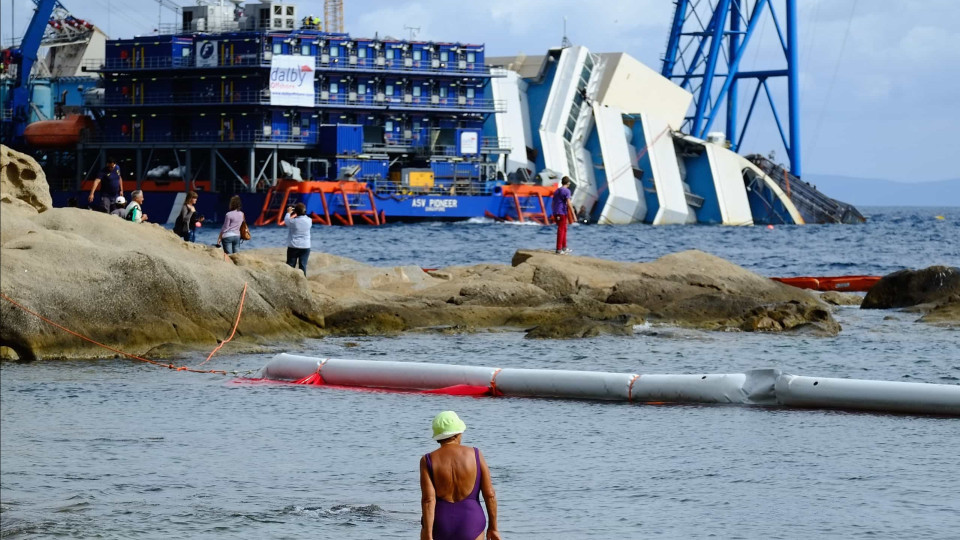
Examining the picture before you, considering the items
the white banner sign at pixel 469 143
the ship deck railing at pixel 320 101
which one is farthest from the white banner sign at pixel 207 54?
the white banner sign at pixel 469 143

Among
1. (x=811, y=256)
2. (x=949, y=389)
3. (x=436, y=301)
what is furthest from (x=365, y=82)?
(x=949, y=389)

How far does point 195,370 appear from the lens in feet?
54.6

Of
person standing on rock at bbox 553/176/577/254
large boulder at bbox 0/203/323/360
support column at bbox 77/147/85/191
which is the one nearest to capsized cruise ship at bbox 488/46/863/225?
support column at bbox 77/147/85/191

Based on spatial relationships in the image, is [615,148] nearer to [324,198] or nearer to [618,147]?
[618,147]

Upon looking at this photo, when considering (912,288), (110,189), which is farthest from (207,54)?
(912,288)

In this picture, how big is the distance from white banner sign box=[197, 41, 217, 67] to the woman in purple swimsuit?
62601mm

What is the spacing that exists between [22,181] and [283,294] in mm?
3738

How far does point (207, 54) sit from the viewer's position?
6862 centimetres

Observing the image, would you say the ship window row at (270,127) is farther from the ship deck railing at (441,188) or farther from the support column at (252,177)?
the ship deck railing at (441,188)

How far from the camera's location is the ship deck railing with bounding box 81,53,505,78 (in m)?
67.7

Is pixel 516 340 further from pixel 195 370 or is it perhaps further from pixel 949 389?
pixel 949 389

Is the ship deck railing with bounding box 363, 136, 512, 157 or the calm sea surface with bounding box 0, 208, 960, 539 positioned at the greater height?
the ship deck railing with bounding box 363, 136, 512, 157

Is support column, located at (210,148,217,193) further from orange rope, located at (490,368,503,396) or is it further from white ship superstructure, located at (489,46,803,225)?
orange rope, located at (490,368,503,396)

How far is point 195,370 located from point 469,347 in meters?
4.22
